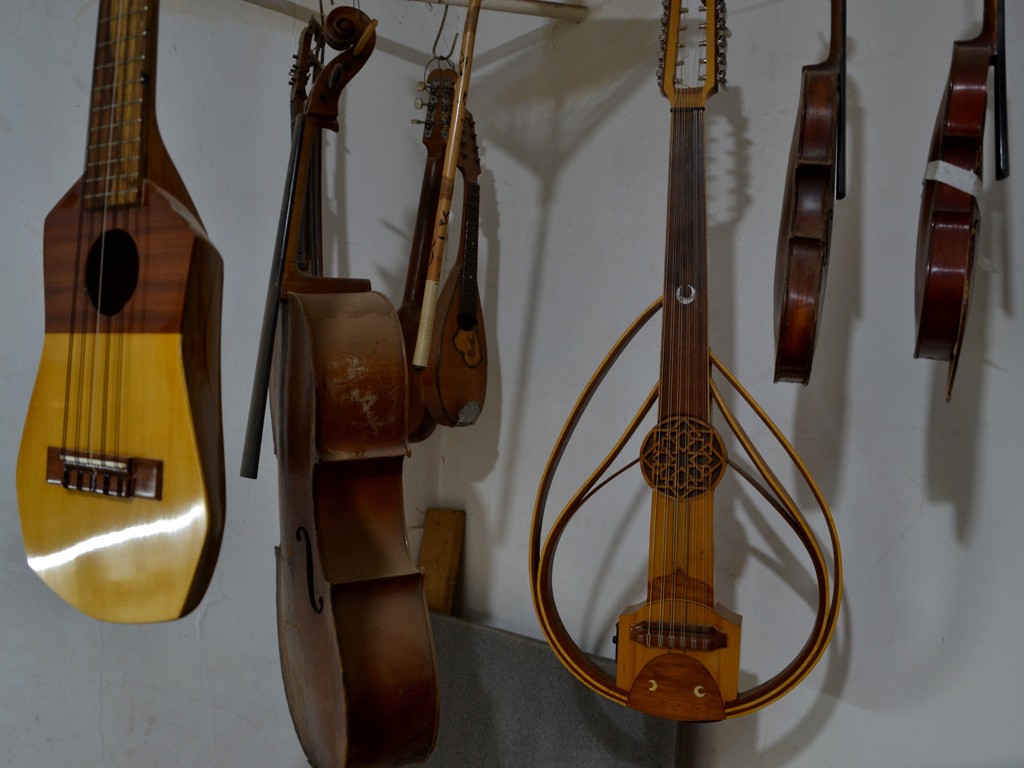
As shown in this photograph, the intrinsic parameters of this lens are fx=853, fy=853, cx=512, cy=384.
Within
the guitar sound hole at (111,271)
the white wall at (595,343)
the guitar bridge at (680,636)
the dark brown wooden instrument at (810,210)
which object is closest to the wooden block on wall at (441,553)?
the white wall at (595,343)

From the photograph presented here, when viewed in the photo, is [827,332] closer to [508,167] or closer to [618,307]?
[618,307]

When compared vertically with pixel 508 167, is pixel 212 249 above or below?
below

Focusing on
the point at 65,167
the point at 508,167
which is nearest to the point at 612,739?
the point at 508,167

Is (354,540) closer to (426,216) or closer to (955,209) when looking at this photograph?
(426,216)

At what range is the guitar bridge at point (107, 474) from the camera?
0.86 metres

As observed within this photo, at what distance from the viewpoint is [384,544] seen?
126 centimetres

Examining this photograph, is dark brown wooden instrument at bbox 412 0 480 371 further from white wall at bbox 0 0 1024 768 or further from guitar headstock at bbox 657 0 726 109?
white wall at bbox 0 0 1024 768

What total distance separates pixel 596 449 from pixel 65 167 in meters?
1.19

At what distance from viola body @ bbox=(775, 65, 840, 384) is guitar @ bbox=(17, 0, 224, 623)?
2.47 ft

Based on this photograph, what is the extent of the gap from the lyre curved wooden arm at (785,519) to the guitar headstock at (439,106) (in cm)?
67

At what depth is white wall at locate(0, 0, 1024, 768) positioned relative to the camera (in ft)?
4.66

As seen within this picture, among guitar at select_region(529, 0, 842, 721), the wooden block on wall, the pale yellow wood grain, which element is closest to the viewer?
the pale yellow wood grain

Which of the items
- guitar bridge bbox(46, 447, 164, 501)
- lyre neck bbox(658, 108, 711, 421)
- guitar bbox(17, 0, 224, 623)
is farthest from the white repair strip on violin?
guitar bridge bbox(46, 447, 164, 501)

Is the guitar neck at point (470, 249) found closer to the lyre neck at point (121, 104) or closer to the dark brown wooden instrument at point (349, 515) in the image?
the dark brown wooden instrument at point (349, 515)
